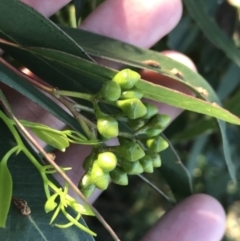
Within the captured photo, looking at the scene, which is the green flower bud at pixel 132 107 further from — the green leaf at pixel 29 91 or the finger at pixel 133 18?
the finger at pixel 133 18

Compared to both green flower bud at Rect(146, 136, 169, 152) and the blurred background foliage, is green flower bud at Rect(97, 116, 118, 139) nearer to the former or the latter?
green flower bud at Rect(146, 136, 169, 152)

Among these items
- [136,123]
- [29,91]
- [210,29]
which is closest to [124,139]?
[136,123]

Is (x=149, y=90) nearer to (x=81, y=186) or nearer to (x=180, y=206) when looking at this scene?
(x=81, y=186)

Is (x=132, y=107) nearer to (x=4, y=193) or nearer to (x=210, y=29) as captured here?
(x=4, y=193)

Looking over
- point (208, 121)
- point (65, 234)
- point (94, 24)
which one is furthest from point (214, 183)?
point (65, 234)

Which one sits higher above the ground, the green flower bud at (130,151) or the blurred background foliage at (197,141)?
the green flower bud at (130,151)

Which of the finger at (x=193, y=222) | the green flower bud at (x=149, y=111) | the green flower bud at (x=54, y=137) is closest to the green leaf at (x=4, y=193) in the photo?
the green flower bud at (x=54, y=137)
